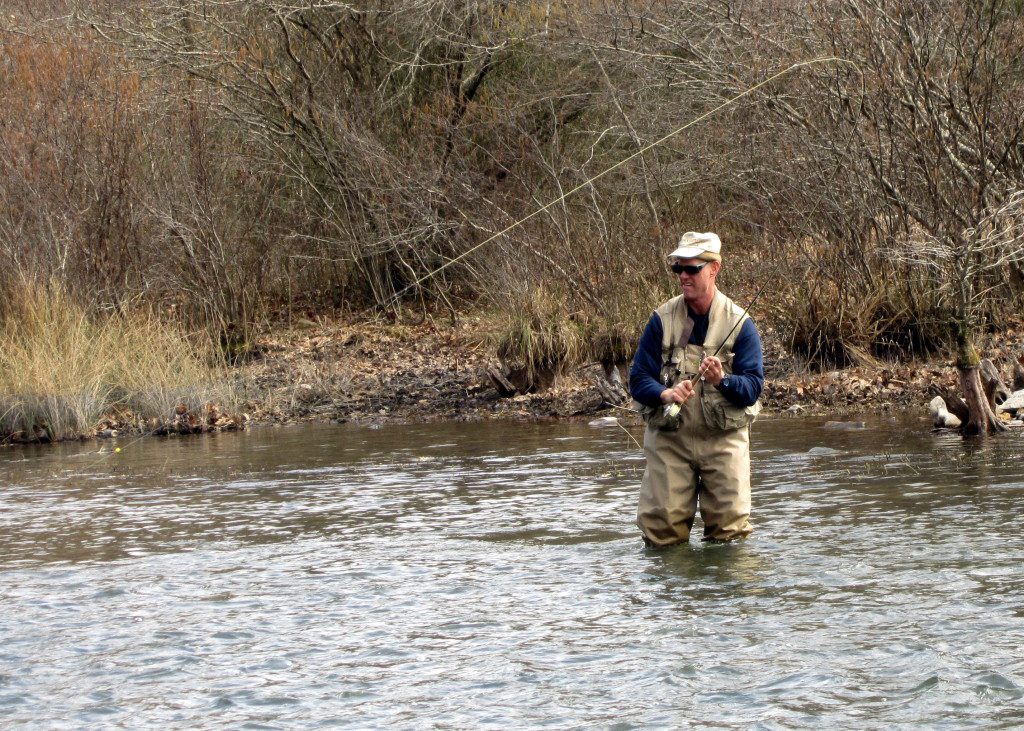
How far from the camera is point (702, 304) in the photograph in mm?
7180

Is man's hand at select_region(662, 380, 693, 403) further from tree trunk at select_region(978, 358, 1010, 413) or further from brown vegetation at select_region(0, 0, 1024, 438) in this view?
tree trunk at select_region(978, 358, 1010, 413)

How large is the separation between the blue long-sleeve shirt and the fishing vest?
0.04m

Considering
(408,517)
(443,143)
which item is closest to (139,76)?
(443,143)

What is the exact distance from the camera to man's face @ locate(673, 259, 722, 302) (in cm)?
710

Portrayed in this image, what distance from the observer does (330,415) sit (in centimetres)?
1680

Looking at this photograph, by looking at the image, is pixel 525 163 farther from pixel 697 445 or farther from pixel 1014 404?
pixel 697 445

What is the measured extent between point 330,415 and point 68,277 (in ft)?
13.3

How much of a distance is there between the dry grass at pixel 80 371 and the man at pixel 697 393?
9.74 m

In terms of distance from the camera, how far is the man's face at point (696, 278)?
7102 mm

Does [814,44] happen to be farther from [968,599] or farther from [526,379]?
[968,599]

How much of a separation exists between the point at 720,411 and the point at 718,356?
10.7 inches

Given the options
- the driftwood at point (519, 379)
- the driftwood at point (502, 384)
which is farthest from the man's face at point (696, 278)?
the driftwood at point (502, 384)

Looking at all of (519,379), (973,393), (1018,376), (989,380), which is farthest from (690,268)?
(519,379)

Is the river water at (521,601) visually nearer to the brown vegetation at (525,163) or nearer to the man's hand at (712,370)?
the man's hand at (712,370)
